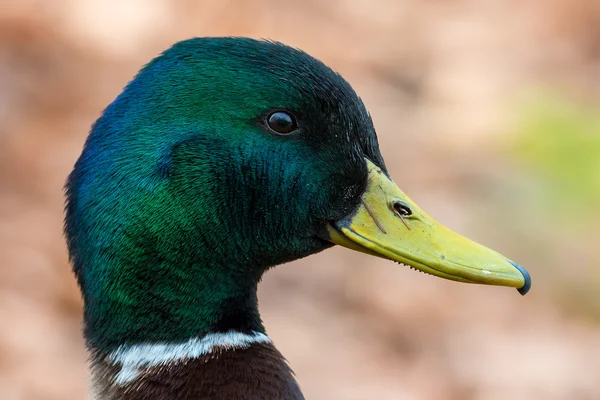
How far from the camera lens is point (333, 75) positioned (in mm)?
2021

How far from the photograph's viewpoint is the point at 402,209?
206 centimetres

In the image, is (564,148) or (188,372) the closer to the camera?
(188,372)

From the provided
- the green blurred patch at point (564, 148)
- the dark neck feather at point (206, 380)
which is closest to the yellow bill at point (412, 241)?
the dark neck feather at point (206, 380)

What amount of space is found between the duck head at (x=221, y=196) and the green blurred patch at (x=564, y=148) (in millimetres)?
2822

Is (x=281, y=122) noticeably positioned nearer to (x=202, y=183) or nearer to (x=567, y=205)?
(x=202, y=183)

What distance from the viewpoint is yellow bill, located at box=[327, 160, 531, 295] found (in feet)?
6.51

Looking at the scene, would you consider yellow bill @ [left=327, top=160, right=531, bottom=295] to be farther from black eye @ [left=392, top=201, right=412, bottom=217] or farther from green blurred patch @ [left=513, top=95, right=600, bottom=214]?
green blurred patch @ [left=513, top=95, right=600, bottom=214]

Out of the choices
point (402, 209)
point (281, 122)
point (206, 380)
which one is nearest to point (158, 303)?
point (206, 380)

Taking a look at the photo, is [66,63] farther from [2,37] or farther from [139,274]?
[139,274]

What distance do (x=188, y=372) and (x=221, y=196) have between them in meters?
0.36

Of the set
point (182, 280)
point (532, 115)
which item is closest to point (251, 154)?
point (182, 280)

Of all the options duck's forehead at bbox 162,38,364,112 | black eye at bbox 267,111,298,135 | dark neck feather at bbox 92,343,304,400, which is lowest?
dark neck feather at bbox 92,343,304,400

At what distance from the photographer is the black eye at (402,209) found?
2.06 m

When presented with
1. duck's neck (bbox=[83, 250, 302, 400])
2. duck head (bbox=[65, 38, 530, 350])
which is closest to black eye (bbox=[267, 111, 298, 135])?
duck head (bbox=[65, 38, 530, 350])
